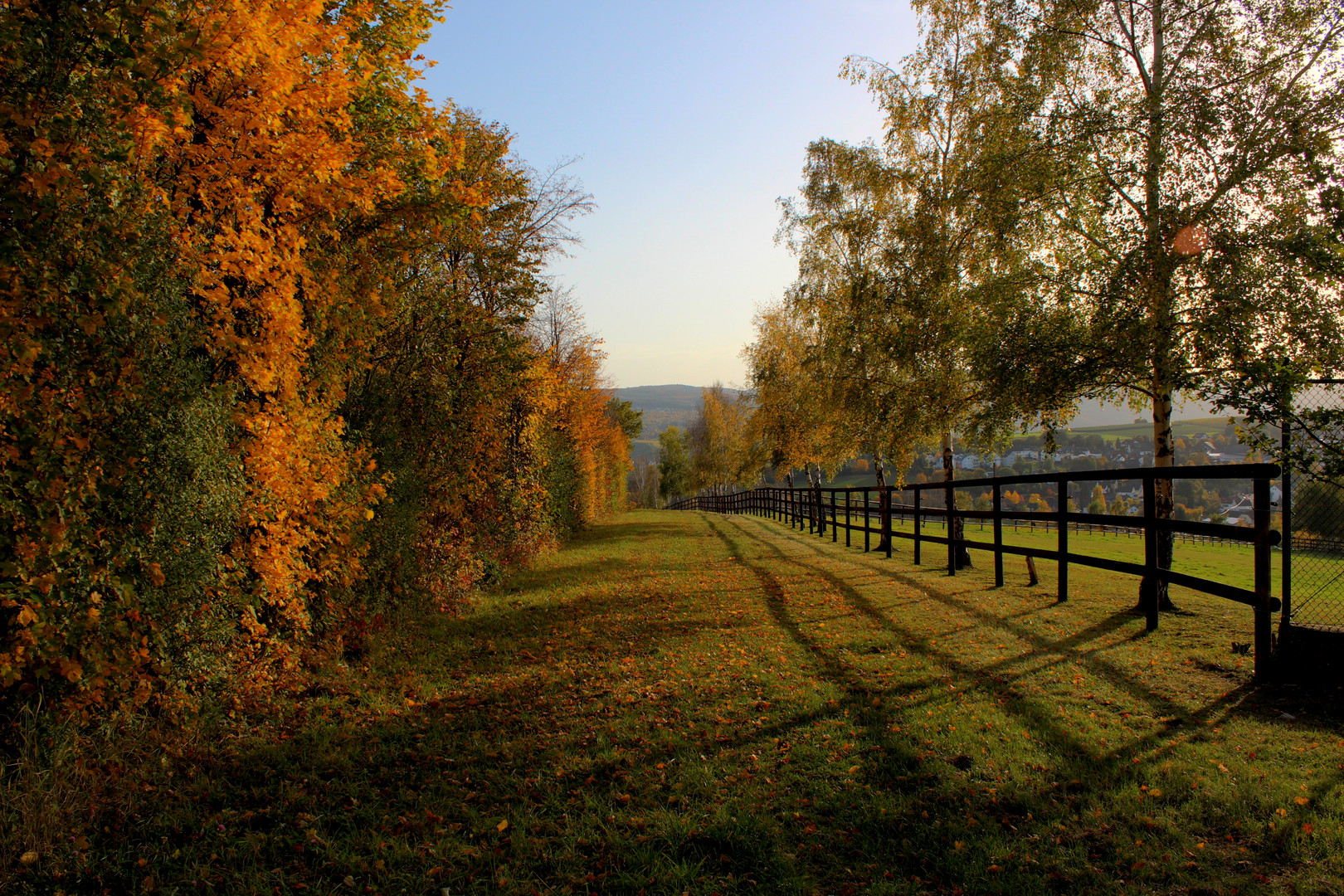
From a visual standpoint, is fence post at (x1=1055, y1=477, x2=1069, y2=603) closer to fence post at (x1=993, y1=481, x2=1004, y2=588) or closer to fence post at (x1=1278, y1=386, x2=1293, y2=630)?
fence post at (x1=993, y1=481, x2=1004, y2=588)

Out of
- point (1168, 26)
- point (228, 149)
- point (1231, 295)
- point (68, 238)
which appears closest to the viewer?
point (68, 238)

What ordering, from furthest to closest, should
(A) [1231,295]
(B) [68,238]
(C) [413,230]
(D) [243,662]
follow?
(A) [1231,295], (C) [413,230], (D) [243,662], (B) [68,238]

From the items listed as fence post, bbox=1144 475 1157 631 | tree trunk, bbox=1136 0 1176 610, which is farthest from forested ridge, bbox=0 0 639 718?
tree trunk, bbox=1136 0 1176 610

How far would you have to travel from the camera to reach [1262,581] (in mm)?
A: 5121

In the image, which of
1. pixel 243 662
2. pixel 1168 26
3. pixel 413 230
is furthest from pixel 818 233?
pixel 243 662

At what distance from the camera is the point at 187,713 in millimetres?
4074

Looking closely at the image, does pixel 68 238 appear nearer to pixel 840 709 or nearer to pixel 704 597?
pixel 840 709

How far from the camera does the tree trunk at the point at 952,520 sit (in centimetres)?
1088

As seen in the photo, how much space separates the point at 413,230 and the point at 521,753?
512 centimetres

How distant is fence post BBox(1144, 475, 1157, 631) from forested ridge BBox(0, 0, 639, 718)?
7.68 meters

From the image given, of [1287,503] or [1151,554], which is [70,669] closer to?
[1287,503]

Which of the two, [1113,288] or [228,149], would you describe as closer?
[228,149]

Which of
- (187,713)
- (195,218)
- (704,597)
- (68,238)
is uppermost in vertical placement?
(195,218)

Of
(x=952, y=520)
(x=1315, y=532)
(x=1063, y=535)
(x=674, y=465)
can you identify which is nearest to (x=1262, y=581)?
(x=1315, y=532)
